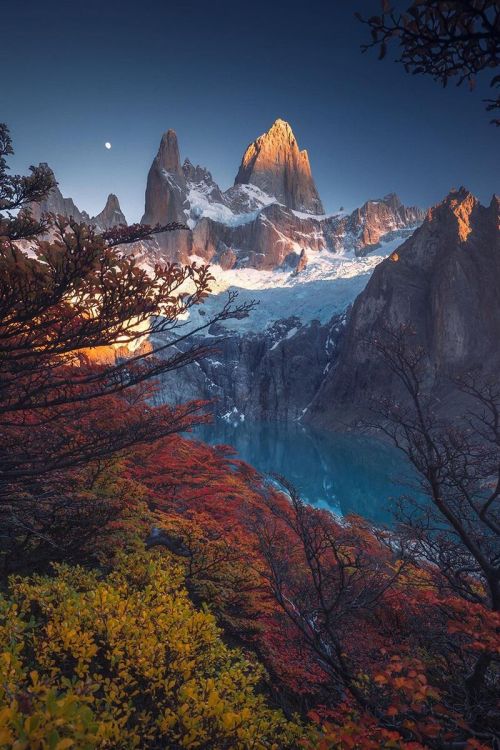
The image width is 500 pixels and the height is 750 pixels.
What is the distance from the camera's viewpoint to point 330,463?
55781 millimetres

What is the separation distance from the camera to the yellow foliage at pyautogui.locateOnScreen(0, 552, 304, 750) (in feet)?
10.6

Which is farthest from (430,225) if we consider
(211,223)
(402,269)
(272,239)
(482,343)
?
(211,223)

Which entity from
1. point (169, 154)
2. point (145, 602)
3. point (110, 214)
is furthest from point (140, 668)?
point (169, 154)

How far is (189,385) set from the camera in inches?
4865

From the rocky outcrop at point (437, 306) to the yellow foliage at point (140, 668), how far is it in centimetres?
7390

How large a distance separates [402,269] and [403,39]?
4257 inches

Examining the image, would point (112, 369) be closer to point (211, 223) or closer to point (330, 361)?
point (330, 361)

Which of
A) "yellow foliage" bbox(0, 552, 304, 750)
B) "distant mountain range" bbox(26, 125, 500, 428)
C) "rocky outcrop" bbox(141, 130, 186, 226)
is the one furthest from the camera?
"rocky outcrop" bbox(141, 130, 186, 226)

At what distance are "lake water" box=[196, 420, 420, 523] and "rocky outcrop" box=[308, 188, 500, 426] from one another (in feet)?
44.9

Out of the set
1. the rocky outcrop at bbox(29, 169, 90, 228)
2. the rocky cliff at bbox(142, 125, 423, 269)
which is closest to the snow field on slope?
the rocky cliff at bbox(142, 125, 423, 269)

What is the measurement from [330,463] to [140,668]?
54.2 metres

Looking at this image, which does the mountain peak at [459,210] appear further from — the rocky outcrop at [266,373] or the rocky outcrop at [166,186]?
the rocky outcrop at [166,186]

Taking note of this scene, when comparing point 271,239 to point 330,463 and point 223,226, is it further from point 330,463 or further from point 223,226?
point 330,463

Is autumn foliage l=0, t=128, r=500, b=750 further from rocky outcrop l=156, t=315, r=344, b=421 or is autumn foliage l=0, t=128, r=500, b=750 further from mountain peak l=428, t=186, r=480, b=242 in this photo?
rocky outcrop l=156, t=315, r=344, b=421
